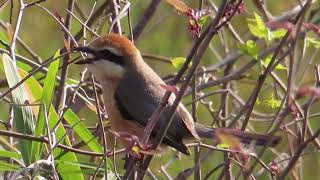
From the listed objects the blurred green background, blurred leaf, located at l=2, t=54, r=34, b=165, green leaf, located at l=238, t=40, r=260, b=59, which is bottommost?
the blurred green background

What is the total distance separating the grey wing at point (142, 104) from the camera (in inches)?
166

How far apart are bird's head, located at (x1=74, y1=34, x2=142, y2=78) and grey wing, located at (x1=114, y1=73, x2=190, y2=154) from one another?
0.09 m

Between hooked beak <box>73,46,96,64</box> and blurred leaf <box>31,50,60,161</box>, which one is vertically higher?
hooked beak <box>73,46,96,64</box>

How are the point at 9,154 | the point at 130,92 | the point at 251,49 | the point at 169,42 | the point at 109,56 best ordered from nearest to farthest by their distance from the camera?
1. the point at 9,154
2. the point at 251,49
3. the point at 109,56
4. the point at 130,92
5. the point at 169,42

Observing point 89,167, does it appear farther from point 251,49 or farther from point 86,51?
point 251,49

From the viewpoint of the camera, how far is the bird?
4117 millimetres

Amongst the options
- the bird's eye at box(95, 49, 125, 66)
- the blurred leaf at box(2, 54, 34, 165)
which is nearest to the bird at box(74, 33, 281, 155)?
the bird's eye at box(95, 49, 125, 66)

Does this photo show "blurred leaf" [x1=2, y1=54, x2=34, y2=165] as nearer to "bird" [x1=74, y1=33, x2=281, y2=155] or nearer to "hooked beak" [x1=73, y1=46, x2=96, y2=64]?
"hooked beak" [x1=73, y1=46, x2=96, y2=64]

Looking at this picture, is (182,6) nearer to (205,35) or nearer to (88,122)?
(205,35)

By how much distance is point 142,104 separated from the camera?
14.3 ft

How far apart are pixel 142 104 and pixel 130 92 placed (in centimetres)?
16

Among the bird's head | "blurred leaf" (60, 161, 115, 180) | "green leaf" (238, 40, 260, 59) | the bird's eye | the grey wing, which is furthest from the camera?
the grey wing

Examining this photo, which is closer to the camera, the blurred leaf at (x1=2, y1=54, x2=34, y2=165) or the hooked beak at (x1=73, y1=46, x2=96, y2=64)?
the blurred leaf at (x1=2, y1=54, x2=34, y2=165)

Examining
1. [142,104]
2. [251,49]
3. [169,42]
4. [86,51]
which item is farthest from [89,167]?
[169,42]
